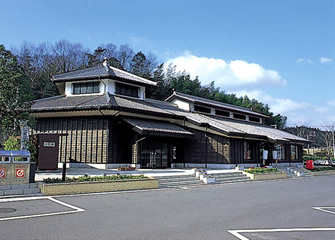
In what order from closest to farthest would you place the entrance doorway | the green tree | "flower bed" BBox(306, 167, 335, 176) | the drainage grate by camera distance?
1. the drainage grate
2. the green tree
3. the entrance doorway
4. "flower bed" BBox(306, 167, 335, 176)

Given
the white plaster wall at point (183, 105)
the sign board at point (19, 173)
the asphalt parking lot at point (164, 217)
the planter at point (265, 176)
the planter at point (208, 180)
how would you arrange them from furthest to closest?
the white plaster wall at point (183, 105) → the planter at point (265, 176) → the planter at point (208, 180) → the sign board at point (19, 173) → the asphalt parking lot at point (164, 217)

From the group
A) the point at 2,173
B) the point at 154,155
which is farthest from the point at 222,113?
the point at 2,173

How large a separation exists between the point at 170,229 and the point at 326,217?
4261 mm

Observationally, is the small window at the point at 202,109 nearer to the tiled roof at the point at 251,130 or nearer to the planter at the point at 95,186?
the tiled roof at the point at 251,130

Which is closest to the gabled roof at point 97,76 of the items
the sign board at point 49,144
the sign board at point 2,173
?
the sign board at point 49,144

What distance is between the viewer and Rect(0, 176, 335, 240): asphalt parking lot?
5.35 metres

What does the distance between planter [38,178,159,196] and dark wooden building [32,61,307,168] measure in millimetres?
4764

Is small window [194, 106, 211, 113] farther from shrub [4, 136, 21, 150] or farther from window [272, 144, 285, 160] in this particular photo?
shrub [4, 136, 21, 150]

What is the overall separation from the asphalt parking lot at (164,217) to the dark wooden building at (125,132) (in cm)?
712

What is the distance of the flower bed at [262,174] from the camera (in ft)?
57.3

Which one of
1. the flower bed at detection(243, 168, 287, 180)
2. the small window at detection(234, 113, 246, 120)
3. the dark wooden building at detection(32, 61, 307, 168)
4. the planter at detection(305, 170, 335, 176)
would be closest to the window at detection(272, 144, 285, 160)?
the dark wooden building at detection(32, 61, 307, 168)

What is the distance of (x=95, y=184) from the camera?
10.7 metres

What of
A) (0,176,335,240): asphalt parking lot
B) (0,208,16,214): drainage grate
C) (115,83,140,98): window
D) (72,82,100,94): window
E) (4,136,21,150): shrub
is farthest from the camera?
(115,83,140,98): window

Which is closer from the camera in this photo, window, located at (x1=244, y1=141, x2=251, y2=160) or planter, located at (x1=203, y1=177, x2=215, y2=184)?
planter, located at (x1=203, y1=177, x2=215, y2=184)
